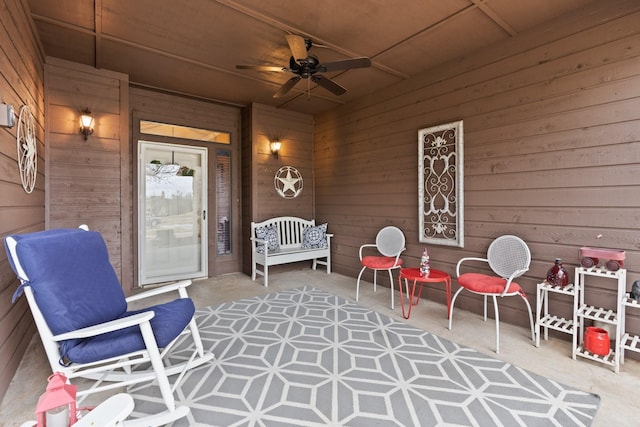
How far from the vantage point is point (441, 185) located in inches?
142

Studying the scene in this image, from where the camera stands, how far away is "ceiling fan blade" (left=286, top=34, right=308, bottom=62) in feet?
8.70

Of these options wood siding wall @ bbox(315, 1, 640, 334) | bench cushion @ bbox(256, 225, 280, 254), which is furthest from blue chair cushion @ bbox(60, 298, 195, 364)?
wood siding wall @ bbox(315, 1, 640, 334)

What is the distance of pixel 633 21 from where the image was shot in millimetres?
2318

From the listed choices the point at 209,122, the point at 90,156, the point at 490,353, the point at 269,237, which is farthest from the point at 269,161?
the point at 490,353

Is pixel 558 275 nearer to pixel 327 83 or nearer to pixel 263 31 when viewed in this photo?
pixel 327 83

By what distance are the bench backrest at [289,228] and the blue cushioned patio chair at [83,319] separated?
300 cm

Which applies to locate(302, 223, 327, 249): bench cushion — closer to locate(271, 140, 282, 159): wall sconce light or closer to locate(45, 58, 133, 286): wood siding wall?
locate(271, 140, 282, 159): wall sconce light

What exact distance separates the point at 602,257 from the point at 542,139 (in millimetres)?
1102

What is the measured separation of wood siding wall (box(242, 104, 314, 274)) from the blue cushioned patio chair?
3011 millimetres

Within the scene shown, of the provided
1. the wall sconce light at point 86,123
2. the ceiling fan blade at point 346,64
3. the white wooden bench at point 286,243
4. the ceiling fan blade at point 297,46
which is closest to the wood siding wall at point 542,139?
the ceiling fan blade at point 346,64

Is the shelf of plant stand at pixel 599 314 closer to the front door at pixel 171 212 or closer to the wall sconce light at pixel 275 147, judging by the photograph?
the wall sconce light at pixel 275 147

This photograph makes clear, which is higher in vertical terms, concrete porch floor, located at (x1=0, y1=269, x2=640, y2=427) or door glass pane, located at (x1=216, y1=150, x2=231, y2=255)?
door glass pane, located at (x1=216, y1=150, x2=231, y2=255)

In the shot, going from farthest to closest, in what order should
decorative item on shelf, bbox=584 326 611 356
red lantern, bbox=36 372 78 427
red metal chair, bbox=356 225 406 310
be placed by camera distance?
red metal chair, bbox=356 225 406 310
decorative item on shelf, bbox=584 326 611 356
red lantern, bbox=36 372 78 427

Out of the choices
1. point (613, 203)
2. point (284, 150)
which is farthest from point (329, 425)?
point (284, 150)
